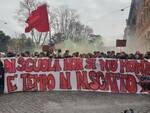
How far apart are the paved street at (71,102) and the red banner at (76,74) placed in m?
0.96

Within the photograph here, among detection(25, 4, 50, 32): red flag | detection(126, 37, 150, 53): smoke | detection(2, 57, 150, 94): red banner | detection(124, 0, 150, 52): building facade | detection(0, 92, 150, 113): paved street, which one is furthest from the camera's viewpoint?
detection(124, 0, 150, 52): building facade

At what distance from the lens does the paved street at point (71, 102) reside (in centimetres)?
1257

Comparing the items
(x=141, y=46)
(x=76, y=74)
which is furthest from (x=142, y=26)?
(x=76, y=74)

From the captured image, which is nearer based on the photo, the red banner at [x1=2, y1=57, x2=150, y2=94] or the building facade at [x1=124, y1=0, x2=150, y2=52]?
the red banner at [x1=2, y1=57, x2=150, y2=94]

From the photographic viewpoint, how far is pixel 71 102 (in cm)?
1424

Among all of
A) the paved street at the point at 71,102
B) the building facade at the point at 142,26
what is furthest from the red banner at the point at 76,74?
the building facade at the point at 142,26

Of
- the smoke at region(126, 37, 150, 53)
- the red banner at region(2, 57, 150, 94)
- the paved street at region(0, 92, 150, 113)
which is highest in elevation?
the smoke at region(126, 37, 150, 53)

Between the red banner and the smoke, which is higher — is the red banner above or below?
below

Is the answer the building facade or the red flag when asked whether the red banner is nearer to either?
the red flag

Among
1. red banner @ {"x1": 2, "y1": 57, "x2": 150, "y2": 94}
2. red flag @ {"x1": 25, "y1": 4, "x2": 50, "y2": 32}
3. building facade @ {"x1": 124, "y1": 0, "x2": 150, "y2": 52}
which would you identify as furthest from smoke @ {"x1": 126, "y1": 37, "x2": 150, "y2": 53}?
red banner @ {"x1": 2, "y1": 57, "x2": 150, "y2": 94}

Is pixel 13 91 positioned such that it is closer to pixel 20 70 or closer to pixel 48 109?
pixel 20 70

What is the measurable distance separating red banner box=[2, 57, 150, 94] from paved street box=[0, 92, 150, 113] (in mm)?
958

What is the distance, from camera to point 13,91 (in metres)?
18.2

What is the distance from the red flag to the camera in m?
20.0
